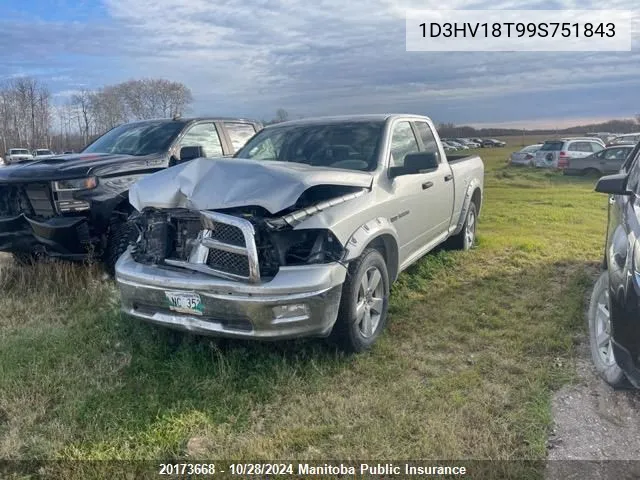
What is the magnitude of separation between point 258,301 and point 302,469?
104cm

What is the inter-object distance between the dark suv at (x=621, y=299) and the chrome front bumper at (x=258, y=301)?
167cm

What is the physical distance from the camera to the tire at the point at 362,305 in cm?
374

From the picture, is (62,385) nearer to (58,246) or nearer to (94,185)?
(58,246)

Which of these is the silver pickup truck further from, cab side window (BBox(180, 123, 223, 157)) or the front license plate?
cab side window (BBox(180, 123, 223, 157))

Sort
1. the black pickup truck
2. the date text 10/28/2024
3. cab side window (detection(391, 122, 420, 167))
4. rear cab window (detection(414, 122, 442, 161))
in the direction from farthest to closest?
rear cab window (detection(414, 122, 442, 161)) → the black pickup truck → cab side window (detection(391, 122, 420, 167)) → the date text 10/28/2024

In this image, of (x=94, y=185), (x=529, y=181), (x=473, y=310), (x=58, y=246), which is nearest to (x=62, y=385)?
(x=58, y=246)

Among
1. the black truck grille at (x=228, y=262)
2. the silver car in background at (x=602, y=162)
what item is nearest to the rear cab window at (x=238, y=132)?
the black truck grille at (x=228, y=262)

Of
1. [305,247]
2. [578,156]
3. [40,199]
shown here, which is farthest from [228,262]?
[578,156]

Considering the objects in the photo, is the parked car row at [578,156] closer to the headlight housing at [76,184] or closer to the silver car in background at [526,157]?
the silver car in background at [526,157]

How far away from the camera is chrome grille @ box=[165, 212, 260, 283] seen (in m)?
3.38

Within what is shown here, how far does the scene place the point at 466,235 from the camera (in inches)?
276

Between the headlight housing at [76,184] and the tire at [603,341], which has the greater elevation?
the headlight housing at [76,184]

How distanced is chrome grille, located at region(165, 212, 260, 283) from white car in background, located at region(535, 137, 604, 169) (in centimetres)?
2192

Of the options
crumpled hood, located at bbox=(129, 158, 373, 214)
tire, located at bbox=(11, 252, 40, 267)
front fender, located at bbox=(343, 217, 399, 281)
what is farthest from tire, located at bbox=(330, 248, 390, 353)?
tire, located at bbox=(11, 252, 40, 267)
